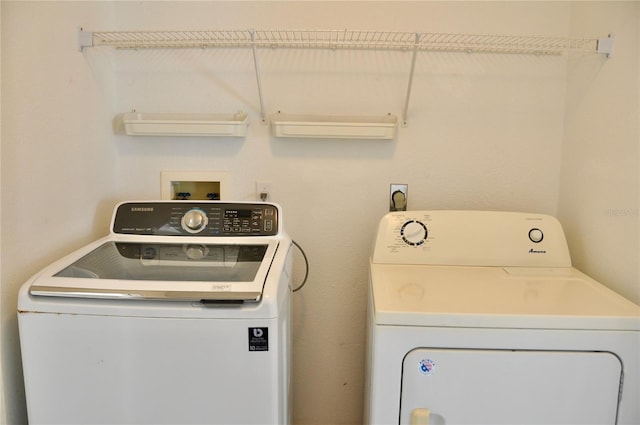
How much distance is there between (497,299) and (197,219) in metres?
1.03

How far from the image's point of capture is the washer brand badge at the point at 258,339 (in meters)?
1.12

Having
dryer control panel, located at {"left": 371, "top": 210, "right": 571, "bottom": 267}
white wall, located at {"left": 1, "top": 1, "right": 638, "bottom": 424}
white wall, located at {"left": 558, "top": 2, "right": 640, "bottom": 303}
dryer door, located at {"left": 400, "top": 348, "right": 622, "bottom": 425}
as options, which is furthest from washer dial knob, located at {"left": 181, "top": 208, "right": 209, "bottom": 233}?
white wall, located at {"left": 558, "top": 2, "right": 640, "bottom": 303}

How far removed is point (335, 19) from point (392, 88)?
358 mm

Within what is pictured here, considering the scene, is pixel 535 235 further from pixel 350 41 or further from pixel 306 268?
pixel 350 41

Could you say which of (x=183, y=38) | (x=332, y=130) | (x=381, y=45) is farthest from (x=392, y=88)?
(x=183, y=38)

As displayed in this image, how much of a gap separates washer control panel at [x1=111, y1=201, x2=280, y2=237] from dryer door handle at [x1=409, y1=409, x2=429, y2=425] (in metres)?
0.76

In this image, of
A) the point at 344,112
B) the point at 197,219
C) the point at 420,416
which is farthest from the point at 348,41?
the point at 420,416

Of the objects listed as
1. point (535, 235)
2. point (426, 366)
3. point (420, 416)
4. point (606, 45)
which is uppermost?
point (606, 45)

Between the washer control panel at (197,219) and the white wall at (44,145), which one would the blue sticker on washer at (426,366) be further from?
the white wall at (44,145)

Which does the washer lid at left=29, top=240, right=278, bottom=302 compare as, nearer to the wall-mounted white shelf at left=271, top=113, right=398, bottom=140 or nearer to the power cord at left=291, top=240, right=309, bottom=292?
the power cord at left=291, top=240, right=309, bottom=292

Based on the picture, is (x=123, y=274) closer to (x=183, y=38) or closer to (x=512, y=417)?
(x=183, y=38)

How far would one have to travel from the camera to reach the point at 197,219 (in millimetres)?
1599

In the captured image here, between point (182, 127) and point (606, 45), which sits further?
point (182, 127)

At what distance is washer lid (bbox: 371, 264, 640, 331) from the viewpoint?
44.1 inches
